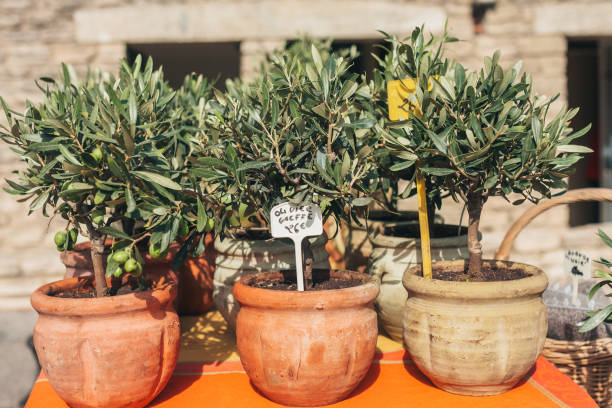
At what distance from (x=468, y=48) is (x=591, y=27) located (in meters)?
1.02

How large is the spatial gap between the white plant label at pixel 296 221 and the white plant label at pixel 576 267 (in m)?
1.14

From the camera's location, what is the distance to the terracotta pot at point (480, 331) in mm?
1536

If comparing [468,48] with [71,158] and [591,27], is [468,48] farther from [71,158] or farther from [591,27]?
[71,158]

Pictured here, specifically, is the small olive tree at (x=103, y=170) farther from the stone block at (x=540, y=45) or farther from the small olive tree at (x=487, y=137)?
the stone block at (x=540, y=45)

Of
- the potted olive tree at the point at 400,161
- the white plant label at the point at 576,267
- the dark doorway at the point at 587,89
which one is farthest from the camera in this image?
the dark doorway at the point at 587,89

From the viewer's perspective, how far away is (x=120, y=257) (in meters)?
1.44

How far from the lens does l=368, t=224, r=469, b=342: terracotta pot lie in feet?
6.38

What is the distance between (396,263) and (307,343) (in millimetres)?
612

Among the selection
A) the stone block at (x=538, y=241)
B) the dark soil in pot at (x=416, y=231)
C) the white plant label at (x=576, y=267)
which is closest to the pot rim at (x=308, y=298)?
the dark soil in pot at (x=416, y=231)

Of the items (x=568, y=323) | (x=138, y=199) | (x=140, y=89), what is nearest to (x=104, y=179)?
(x=138, y=199)

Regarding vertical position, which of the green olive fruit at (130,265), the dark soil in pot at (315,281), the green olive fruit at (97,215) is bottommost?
the dark soil in pot at (315,281)

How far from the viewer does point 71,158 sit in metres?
1.42

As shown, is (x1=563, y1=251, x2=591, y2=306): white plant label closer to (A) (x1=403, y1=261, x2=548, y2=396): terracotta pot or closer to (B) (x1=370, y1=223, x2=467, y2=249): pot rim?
(B) (x1=370, y1=223, x2=467, y2=249): pot rim

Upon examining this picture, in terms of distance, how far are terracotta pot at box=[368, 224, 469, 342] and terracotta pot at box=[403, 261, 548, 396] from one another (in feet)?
1.08
